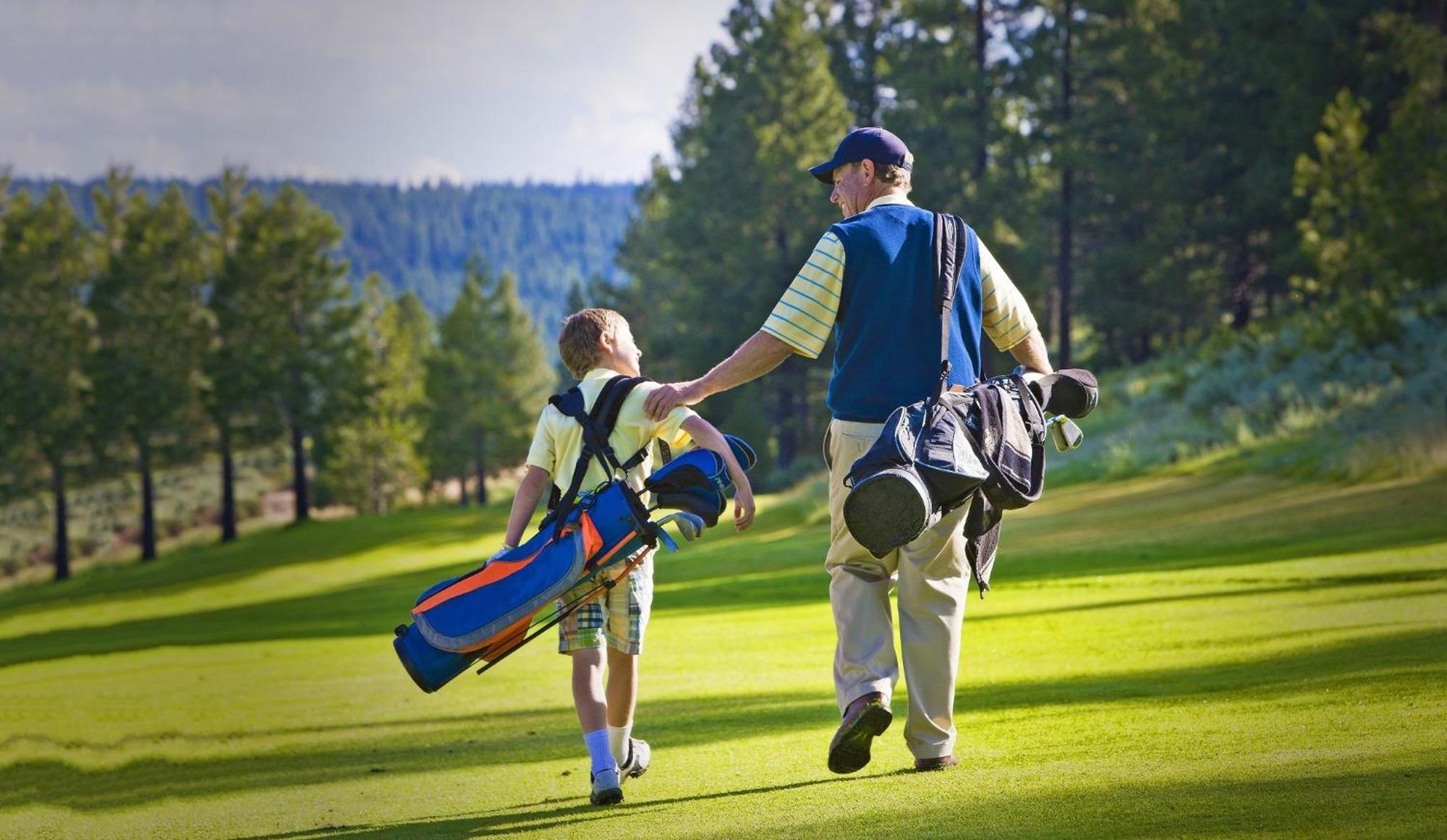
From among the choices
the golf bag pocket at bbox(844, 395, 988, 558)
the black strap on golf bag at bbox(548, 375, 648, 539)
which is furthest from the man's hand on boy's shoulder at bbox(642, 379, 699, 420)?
the golf bag pocket at bbox(844, 395, 988, 558)

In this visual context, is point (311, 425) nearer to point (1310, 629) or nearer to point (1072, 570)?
point (1072, 570)

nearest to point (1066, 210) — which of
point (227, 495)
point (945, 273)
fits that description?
point (227, 495)

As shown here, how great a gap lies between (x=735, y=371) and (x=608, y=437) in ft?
1.85

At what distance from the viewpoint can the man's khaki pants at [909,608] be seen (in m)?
5.39

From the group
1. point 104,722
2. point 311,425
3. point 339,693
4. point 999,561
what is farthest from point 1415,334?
point 311,425

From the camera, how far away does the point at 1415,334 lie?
2347cm

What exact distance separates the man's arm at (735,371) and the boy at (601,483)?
0.09 meters

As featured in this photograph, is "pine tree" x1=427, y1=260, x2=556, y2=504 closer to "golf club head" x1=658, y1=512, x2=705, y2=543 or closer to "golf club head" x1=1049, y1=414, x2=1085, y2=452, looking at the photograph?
"golf club head" x1=1049, y1=414, x2=1085, y2=452

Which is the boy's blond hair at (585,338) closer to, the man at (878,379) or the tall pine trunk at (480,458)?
the man at (878,379)

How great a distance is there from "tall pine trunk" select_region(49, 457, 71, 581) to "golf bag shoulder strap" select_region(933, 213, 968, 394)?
45.7m

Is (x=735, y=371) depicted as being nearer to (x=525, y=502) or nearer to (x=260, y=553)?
(x=525, y=502)

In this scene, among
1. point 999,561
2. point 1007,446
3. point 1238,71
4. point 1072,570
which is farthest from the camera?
point 1238,71

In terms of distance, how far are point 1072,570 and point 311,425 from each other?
1625 inches

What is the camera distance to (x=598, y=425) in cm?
559
